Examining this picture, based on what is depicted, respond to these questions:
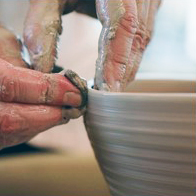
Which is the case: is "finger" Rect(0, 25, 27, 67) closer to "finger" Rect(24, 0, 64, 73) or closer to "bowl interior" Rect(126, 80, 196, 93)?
"finger" Rect(24, 0, 64, 73)

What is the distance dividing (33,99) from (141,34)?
305 mm

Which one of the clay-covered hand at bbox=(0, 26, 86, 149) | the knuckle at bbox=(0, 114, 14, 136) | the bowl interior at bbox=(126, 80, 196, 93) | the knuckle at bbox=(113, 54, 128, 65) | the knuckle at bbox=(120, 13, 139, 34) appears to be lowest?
the bowl interior at bbox=(126, 80, 196, 93)

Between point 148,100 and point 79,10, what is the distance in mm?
642

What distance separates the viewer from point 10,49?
769 mm

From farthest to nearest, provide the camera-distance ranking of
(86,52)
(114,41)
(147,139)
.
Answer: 1. (86,52)
2. (114,41)
3. (147,139)

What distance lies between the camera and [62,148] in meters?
1.08

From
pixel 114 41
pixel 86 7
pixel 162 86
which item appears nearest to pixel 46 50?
pixel 114 41

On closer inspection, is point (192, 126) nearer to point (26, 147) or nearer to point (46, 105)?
point (46, 105)

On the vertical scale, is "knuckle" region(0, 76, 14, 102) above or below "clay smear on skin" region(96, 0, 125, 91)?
below

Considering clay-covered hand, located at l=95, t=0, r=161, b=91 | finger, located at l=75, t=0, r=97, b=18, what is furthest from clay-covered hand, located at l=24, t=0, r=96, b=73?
finger, located at l=75, t=0, r=97, b=18

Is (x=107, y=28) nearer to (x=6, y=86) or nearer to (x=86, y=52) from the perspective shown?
(x=6, y=86)

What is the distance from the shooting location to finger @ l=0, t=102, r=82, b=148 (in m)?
0.61

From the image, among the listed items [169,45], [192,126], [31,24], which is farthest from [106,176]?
[169,45]

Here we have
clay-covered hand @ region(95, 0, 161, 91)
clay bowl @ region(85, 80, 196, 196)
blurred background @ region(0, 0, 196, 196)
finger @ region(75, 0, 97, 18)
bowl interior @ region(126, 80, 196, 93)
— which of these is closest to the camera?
clay bowl @ region(85, 80, 196, 196)
